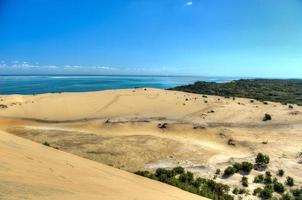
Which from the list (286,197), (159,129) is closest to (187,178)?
(286,197)

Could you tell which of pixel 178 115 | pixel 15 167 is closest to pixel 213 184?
pixel 15 167

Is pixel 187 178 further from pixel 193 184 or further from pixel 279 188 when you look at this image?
pixel 279 188

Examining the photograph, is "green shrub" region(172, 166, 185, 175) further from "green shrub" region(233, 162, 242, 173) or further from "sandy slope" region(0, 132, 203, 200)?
"sandy slope" region(0, 132, 203, 200)

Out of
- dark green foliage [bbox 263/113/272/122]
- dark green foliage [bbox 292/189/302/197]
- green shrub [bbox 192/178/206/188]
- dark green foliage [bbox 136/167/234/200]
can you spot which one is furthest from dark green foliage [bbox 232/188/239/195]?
dark green foliage [bbox 263/113/272/122]

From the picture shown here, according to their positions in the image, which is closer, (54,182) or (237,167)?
(54,182)

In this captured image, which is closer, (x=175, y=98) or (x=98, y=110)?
(x=98, y=110)

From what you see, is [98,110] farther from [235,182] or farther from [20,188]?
[20,188]
